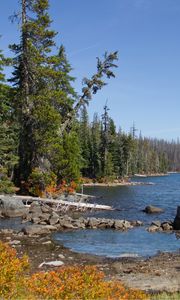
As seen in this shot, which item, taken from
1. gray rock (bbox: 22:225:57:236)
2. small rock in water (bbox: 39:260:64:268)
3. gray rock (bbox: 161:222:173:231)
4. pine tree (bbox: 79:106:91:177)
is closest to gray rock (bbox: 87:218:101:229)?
gray rock (bbox: 22:225:57:236)

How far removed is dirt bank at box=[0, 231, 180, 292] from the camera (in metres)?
13.7

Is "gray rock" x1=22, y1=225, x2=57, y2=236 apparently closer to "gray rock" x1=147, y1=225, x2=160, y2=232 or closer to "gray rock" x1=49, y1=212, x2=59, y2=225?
"gray rock" x1=49, y1=212, x2=59, y2=225

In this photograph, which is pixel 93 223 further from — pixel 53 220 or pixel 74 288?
pixel 74 288

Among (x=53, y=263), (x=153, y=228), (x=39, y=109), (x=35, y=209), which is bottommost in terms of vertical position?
(x=53, y=263)

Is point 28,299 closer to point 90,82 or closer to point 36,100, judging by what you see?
point 36,100

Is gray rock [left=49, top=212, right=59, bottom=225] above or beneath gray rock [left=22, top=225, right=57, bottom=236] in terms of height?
above

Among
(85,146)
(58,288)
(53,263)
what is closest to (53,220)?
(53,263)

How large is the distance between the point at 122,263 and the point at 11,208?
1597 centimetres

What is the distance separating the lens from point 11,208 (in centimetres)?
3216

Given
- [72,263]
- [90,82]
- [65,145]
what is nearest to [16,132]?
[65,145]

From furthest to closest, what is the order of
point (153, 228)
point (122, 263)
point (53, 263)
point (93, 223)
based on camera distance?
point (93, 223) → point (153, 228) → point (122, 263) → point (53, 263)

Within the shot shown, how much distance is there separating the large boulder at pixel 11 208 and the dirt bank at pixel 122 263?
8830 millimetres

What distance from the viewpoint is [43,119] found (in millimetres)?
38438

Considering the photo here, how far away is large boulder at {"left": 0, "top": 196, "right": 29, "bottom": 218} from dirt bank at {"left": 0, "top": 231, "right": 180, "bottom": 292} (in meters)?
8.83
